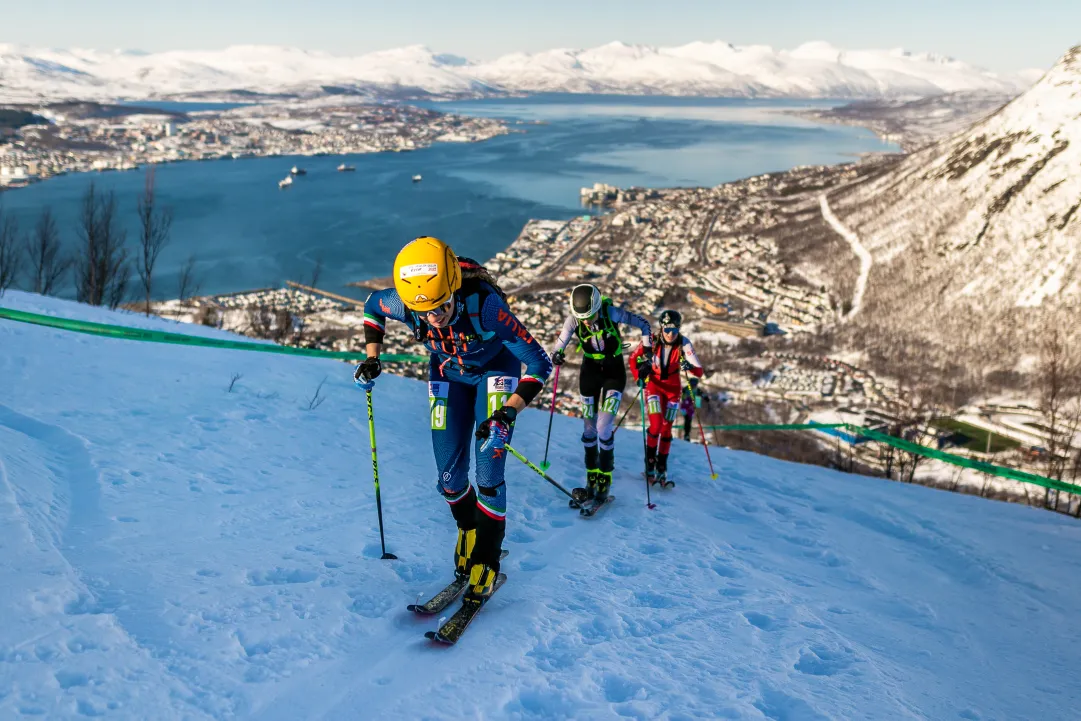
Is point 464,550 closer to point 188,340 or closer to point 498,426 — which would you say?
point 498,426

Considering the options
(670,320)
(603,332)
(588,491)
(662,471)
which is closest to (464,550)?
(588,491)

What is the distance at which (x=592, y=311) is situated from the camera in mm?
7938

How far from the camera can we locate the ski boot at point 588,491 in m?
8.05

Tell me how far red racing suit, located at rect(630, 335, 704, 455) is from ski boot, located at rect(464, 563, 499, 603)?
4.52 metres

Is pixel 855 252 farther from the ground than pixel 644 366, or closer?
closer

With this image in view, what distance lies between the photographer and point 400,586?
5.30 m

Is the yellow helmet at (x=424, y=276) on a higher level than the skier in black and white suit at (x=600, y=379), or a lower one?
higher

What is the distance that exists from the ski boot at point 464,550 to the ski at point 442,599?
5 centimetres

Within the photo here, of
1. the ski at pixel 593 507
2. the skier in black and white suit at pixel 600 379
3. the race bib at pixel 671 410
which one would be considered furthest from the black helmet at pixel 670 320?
the ski at pixel 593 507

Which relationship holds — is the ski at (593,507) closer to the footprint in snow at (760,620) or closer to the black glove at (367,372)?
→ the footprint in snow at (760,620)

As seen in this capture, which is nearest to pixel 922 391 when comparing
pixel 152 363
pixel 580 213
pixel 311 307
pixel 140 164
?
pixel 311 307

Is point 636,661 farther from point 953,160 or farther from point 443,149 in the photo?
point 443,149

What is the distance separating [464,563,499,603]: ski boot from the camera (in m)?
5.06

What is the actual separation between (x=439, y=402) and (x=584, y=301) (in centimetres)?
300
